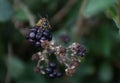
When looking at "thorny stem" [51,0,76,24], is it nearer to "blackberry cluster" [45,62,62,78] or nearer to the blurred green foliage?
the blurred green foliage

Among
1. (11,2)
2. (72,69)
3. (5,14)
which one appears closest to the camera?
(72,69)

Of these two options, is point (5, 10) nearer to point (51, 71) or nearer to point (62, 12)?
point (62, 12)

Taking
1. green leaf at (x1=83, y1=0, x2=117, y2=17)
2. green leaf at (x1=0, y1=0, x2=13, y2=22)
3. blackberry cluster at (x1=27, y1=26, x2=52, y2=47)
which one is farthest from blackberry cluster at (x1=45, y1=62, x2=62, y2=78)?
green leaf at (x1=0, y1=0, x2=13, y2=22)

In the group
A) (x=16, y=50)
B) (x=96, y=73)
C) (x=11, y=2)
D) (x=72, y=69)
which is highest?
(x=11, y=2)

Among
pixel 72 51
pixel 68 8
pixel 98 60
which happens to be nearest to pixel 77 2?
pixel 68 8

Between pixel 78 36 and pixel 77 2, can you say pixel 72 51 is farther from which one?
pixel 77 2

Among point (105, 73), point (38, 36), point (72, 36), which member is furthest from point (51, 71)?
point (105, 73)
